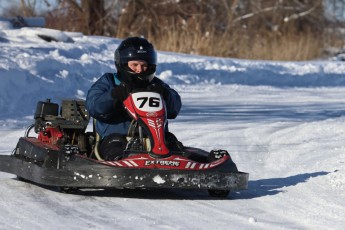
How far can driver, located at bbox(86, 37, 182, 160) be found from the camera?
7.24 metres

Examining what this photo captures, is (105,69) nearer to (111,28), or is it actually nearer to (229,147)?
(229,147)

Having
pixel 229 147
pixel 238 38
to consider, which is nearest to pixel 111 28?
pixel 238 38

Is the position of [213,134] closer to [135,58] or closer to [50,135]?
[50,135]

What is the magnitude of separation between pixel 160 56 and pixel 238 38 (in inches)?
369

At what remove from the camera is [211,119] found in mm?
12906

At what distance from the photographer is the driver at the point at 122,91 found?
7238mm

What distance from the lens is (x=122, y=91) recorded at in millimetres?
7230

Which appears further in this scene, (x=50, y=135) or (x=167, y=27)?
(x=167, y=27)

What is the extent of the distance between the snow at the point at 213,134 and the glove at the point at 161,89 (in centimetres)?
72

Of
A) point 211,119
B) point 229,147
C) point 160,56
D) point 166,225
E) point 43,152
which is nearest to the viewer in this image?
point 166,225

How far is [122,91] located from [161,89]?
0.29 meters

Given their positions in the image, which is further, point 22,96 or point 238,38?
point 238,38

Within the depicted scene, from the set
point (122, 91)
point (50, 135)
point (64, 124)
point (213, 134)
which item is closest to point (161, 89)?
point (122, 91)

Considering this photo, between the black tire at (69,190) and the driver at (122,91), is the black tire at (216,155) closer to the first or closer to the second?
the driver at (122,91)
